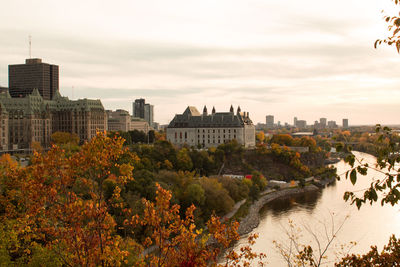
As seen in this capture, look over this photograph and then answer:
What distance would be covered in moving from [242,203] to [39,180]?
140 ft

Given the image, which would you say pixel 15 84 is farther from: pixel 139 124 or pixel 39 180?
pixel 39 180

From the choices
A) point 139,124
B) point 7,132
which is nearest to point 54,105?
point 7,132

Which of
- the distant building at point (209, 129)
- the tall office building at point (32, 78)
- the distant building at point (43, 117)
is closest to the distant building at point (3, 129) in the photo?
the distant building at point (43, 117)

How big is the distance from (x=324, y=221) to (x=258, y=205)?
61.8 ft

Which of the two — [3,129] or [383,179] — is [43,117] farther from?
[383,179]

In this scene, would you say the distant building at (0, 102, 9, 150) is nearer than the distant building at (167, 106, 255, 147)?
Yes

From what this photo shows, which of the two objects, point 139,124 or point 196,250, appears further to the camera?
point 139,124

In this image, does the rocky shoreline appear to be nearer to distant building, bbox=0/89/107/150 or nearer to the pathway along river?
the pathway along river

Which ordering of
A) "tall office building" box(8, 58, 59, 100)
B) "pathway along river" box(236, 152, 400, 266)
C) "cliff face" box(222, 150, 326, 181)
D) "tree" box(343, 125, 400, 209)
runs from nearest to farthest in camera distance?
"tree" box(343, 125, 400, 209), "pathway along river" box(236, 152, 400, 266), "cliff face" box(222, 150, 326, 181), "tall office building" box(8, 58, 59, 100)

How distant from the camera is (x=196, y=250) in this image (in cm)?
894

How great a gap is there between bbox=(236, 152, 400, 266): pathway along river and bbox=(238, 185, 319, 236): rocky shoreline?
69cm

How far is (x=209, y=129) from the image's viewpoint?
286 feet

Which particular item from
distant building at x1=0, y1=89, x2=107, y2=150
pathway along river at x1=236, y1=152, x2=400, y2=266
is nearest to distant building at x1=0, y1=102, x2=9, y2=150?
distant building at x1=0, y1=89, x2=107, y2=150

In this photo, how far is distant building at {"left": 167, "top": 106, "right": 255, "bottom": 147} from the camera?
85.9 m
